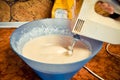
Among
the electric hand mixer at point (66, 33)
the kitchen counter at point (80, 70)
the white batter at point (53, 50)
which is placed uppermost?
the electric hand mixer at point (66, 33)

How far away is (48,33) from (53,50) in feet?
0.40

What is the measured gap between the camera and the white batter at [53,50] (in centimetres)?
69

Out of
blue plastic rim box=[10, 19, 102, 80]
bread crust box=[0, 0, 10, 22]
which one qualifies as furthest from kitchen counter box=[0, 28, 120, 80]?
bread crust box=[0, 0, 10, 22]

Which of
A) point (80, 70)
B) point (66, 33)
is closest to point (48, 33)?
point (66, 33)

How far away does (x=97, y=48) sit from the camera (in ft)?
2.27

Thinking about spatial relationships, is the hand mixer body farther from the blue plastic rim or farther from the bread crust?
the bread crust

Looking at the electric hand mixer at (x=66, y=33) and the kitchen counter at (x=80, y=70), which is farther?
the kitchen counter at (x=80, y=70)

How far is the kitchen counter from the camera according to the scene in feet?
2.51

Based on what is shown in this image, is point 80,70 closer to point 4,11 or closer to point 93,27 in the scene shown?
point 93,27

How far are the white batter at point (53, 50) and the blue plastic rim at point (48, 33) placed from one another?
0.02 metres

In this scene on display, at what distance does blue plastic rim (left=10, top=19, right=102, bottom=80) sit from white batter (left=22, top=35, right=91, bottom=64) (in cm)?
2

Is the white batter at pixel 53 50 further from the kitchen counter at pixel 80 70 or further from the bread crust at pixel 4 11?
the bread crust at pixel 4 11

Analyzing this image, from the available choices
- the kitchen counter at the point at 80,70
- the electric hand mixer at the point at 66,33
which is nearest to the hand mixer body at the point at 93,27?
the electric hand mixer at the point at 66,33

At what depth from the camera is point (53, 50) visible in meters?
0.75
